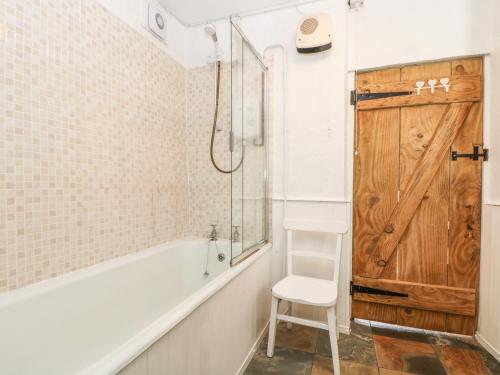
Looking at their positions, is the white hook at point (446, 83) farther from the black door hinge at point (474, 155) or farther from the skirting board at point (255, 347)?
the skirting board at point (255, 347)

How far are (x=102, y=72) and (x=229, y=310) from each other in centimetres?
155

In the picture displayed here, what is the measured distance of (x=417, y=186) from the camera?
6.34ft

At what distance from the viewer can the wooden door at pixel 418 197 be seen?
6.03 ft

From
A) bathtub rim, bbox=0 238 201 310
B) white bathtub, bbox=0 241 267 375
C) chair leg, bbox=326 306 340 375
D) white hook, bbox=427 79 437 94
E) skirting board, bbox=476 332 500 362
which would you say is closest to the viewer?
white bathtub, bbox=0 241 267 375

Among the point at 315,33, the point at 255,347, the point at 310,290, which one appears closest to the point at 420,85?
the point at 315,33

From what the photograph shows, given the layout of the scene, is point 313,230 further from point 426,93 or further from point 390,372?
point 426,93

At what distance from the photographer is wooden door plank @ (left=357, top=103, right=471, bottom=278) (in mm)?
1848

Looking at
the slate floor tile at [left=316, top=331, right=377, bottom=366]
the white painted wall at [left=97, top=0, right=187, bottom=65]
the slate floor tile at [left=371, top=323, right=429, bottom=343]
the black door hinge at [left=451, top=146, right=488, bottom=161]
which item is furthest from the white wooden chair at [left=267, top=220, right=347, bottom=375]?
the white painted wall at [left=97, top=0, right=187, bottom=65]

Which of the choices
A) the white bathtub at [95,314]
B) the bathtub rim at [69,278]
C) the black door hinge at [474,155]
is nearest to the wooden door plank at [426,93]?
the black door hinge at [474,155]

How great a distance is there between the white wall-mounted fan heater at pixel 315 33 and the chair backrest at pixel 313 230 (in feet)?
4.27

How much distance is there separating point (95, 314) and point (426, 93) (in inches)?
99.3

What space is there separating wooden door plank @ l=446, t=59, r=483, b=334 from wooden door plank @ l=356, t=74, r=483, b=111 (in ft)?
0.22

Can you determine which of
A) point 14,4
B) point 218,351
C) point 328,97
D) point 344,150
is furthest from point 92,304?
point 328,97

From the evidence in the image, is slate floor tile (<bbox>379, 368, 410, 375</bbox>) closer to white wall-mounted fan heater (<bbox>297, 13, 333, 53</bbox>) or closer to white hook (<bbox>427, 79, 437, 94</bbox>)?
white hook (<bbox>427, 79, 437, 94</bbox>)
